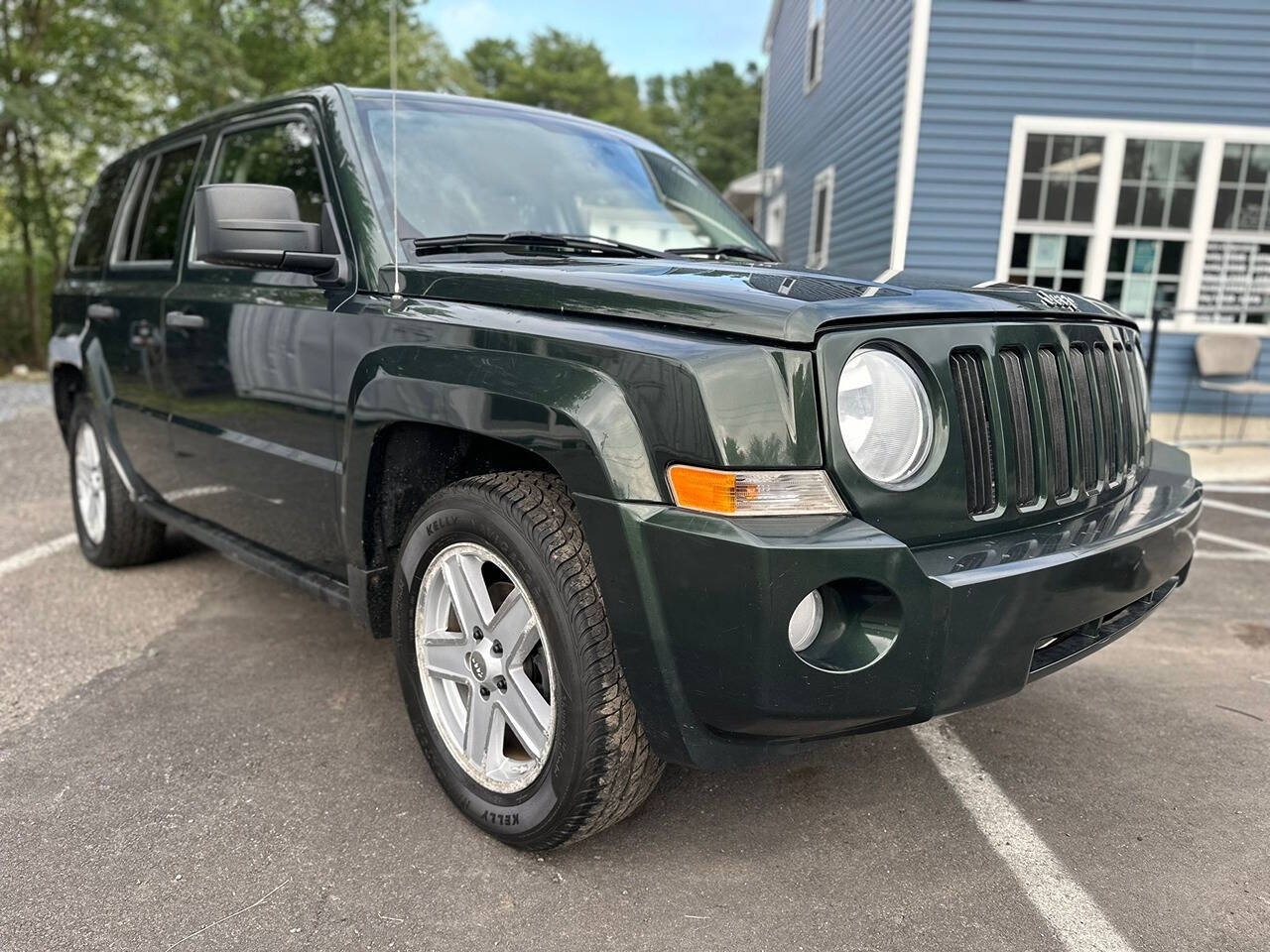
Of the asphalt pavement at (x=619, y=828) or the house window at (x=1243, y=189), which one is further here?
the house window at (x=1243, y=189)

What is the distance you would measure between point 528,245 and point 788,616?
4.60 feet

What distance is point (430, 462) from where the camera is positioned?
234cm

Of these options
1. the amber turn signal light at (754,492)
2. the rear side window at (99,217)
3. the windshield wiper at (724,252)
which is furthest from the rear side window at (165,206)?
the amber turn signal light at (754,492)

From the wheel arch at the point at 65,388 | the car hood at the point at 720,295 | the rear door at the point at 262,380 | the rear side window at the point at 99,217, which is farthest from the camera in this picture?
the wheel arch at the point at 65,388

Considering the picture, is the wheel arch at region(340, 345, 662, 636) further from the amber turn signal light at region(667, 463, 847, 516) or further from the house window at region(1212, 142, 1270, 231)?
the house window at region(1212, 142, 1270, 231)

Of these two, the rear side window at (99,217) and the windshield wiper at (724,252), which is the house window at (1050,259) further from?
the rear side window at (99,217)

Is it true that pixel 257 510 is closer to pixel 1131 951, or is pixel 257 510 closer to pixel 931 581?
pixel 931 581

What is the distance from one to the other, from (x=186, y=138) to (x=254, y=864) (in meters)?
2.79

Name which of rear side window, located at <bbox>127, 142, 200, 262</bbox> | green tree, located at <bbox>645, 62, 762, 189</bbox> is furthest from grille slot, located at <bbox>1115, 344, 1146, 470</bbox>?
green tree, located at <bbox>645, 62, 762, 189</bbox>

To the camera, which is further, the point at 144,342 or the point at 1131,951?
the point at 144,342

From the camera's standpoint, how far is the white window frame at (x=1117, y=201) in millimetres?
8625

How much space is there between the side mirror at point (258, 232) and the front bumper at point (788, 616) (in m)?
1.18

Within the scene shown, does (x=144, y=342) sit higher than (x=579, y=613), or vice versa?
(x=144, y=342)

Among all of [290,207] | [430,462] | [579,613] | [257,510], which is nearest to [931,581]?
[579,613]
